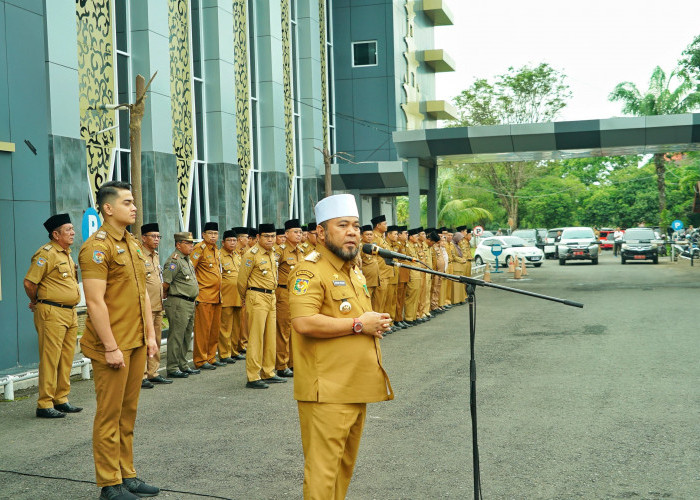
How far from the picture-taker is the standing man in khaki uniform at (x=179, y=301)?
11.5 meters

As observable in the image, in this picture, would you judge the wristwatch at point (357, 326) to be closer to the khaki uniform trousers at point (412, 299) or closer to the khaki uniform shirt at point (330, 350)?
the khaki uniform shirt at point (330, 350)

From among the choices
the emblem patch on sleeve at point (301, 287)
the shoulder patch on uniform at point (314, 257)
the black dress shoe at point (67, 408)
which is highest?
the shoulder patch on uniform at point (314, 257)

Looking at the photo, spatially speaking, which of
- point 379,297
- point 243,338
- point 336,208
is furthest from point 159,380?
point 336,208

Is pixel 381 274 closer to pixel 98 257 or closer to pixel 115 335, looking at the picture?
pixel 115 335

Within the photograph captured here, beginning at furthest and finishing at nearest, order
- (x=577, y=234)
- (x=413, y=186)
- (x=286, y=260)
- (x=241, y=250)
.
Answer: (x=577, y=234)
(x=413, y=186)
(x=241, y=250)
(x=286, y=260)

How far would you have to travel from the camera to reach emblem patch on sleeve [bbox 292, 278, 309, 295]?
4535 millimetres

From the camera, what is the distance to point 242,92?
2677cm

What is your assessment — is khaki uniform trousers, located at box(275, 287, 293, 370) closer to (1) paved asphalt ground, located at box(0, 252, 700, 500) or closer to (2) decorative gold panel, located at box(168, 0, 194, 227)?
(1) paved asphalt ground, located at box(0, 252, 700, 500)

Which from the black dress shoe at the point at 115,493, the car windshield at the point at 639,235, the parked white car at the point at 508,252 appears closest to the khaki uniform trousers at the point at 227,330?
the black dress shoe at the point at 115,493

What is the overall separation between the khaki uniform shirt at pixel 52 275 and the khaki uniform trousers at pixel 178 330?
2.31 metres

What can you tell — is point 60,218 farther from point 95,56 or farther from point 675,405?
point 95,56

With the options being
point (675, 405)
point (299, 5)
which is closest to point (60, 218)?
point (675, 405)

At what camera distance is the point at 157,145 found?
20.5m

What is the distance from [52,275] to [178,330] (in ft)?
8.70
